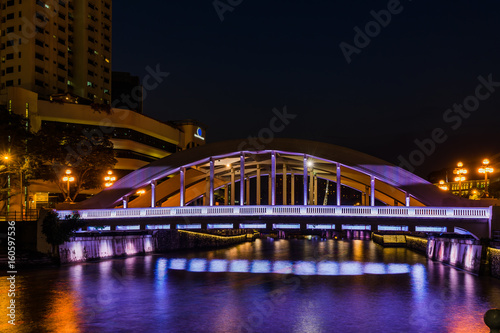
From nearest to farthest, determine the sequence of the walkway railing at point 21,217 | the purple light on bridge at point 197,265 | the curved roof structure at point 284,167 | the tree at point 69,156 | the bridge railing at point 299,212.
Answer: the bridge railing at point 299,212
the purple light on bridge at point 197,265
the walkway railing at point 21,217
the curved roof structure at point 284,167
the tree at point 69,156

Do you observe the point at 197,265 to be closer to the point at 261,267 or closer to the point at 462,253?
the point at 261,267

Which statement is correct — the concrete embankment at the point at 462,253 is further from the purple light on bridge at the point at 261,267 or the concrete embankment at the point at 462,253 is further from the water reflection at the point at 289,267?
the purple light on bridge at the point at 261,267

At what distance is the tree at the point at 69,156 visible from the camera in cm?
6456

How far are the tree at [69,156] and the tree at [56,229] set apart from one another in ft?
68.4

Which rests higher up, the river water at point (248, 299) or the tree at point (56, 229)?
the tree at point (56, 229)

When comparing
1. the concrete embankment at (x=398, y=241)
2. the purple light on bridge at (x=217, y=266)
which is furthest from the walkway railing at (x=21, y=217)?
the concrete embankment at (x=398, y=241)

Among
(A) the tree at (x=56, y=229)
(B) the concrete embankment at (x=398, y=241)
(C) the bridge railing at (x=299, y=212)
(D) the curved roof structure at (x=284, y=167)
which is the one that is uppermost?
(D) the curved roof structure at (x=284, y=167)

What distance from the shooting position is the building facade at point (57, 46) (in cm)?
10700

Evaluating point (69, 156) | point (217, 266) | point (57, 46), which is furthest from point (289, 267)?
point (57, 46)

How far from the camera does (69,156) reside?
68.6 meters

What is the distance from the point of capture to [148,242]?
6131cm

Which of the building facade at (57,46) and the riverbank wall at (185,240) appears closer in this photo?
the riverbank wall at (185,240)

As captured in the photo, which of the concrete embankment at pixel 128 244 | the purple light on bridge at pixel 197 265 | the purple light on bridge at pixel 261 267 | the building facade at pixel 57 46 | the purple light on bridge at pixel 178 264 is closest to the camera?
the purple light on bridge at pixel 261 267

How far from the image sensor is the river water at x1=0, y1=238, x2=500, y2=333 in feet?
75.3
